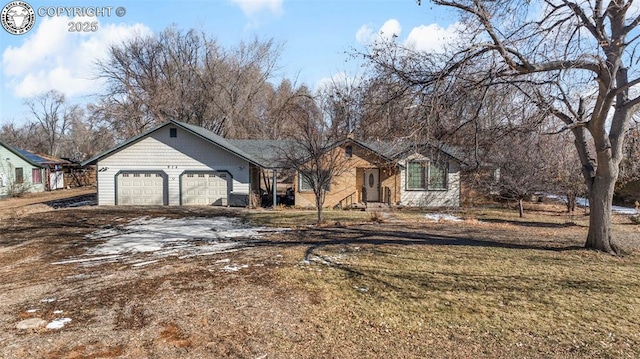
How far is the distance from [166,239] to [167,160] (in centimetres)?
1057

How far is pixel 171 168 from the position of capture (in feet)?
66.6

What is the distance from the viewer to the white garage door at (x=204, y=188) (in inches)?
804

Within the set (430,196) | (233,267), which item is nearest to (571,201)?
(430,196)

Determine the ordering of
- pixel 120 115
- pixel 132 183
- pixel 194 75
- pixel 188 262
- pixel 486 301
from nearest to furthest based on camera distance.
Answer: pixel 486 301
pixel 188 262
pixel 132 183
pixel 120 115
pixel 194 75

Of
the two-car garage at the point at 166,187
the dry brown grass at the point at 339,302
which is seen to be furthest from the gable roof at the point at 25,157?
the dry brown grass at the point at 339,302

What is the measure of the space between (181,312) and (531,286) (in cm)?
546

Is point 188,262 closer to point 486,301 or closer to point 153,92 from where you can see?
point 486,301

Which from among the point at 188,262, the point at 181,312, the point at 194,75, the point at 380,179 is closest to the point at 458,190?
the point at 380,179

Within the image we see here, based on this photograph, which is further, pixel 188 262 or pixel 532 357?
pixel 188 262

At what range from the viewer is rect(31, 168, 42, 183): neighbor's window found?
93.2 ft

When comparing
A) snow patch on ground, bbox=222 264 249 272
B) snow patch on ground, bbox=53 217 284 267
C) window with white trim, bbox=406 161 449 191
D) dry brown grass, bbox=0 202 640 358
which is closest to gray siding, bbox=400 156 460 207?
window with white trim, bbox=406 161 449 191

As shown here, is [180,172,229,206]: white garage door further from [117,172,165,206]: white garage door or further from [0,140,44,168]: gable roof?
[0,140,44,168]: gable roof

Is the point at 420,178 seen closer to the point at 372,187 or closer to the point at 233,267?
the point at 372,187

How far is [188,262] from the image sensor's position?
7906 mm
